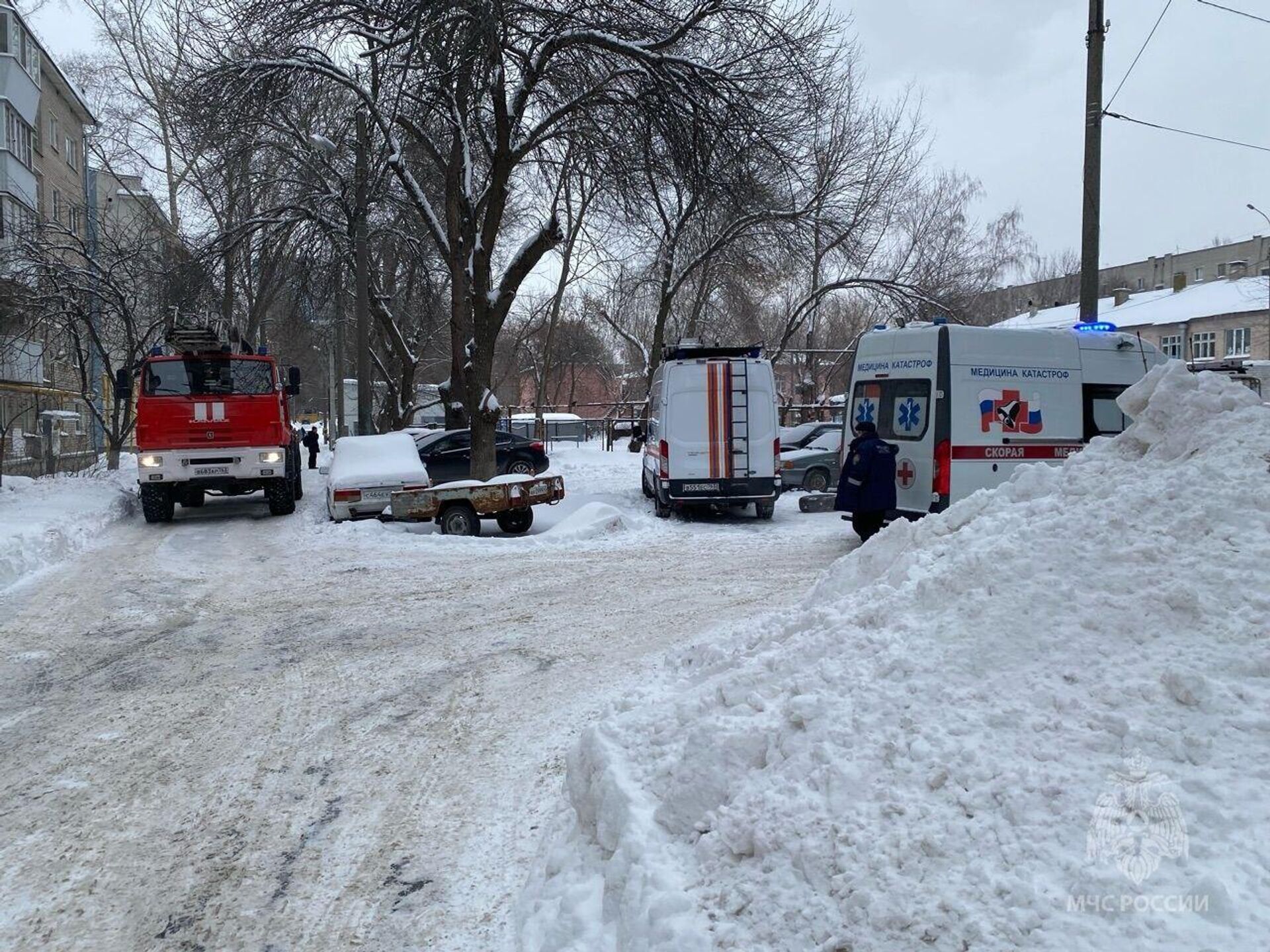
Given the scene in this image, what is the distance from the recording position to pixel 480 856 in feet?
13.6

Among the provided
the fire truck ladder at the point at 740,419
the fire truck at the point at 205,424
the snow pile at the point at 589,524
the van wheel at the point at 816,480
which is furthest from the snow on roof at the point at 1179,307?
the fire truck at the point at 205,424

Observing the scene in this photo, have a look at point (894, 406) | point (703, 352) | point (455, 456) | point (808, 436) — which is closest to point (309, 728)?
point (894, 406)

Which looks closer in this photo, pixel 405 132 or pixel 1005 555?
pixel 1005 555

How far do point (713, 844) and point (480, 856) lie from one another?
4.42 feet

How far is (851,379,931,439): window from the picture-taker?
12.0m

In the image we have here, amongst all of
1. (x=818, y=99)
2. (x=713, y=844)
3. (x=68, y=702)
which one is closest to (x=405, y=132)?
(x=818, y=99)

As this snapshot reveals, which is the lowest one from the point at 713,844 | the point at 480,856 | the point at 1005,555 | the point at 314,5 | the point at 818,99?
the point at 480,856

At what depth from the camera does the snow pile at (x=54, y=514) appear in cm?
1150

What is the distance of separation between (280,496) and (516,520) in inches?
202

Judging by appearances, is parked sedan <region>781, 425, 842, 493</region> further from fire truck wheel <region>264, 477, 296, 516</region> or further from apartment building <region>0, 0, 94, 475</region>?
apartment building <region>0, 0, 94, 475</region>

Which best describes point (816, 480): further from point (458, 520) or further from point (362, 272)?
point (362, 272)

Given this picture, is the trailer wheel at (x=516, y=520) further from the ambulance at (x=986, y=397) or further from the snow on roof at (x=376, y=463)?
the ambulance at (x=986, y=397)

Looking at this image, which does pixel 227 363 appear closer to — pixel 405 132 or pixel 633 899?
pixel 405 132

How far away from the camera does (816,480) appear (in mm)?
20547
